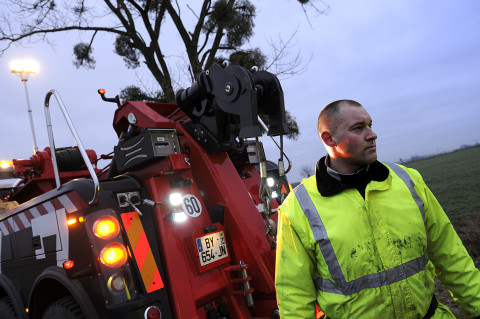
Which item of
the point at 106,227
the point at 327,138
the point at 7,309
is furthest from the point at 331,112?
the point at 7,309

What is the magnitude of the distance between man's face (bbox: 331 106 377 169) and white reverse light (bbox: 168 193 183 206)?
1.28 metres

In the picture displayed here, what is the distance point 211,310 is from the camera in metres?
2.52

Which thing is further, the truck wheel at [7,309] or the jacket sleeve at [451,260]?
the truck wheel at [7,309]

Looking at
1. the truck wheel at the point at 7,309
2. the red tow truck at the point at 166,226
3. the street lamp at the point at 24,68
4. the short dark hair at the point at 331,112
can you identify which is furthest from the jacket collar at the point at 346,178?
the street lamp at the point at 24,68

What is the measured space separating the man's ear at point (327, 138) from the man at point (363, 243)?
0.02 metres

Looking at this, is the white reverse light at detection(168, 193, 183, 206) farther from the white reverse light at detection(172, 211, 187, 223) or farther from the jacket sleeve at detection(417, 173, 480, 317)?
the jacket sleeve at detection(417, 173, 480, 317)

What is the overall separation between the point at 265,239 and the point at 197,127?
41.4 inches

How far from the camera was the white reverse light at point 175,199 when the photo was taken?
263 centimetres

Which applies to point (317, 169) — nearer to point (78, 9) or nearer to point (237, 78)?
point (237, 78)

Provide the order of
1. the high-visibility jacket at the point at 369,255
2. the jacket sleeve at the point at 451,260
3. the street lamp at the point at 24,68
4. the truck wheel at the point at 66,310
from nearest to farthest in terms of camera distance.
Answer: the high-visibility jacket at the point at 369,255
the jacket sleeve at the point at 451,260
the truck wheel at the point at 66,310
the street lamp at the point at 24,68

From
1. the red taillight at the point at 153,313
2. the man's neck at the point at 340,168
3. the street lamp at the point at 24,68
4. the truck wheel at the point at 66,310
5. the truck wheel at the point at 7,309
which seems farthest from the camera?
the street lamp at the point at 24,68

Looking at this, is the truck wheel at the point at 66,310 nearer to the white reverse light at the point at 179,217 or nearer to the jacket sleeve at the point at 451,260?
the white reverse light at the point at 179,217

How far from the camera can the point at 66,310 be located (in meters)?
2.43

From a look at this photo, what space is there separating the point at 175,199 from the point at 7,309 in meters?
2.01
